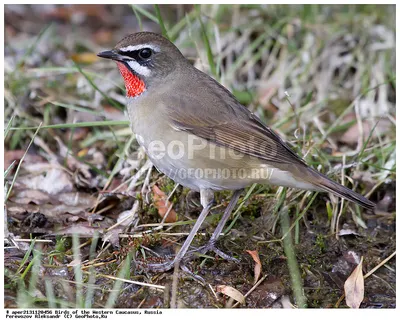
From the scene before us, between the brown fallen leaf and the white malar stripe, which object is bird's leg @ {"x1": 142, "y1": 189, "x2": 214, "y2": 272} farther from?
the white malar stripe

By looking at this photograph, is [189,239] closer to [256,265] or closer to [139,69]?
[256,265]

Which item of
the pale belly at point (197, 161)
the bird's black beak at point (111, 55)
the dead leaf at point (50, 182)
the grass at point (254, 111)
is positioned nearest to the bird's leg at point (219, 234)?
the grass at point (254, 111)

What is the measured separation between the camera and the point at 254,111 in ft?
23.6

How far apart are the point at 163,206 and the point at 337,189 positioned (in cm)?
158

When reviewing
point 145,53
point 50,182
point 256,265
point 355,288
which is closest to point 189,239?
point 256,265

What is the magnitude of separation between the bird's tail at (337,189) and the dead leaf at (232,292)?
1115 mm

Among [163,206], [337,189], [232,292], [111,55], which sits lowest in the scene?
[232,292]

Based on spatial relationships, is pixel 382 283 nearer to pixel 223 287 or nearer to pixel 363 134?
pixel 223 287

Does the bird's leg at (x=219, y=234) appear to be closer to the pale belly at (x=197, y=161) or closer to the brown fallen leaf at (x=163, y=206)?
the pale belly at (x=197, y=161)

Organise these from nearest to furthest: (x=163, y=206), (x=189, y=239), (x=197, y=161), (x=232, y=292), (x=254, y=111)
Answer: (x=232, y=292) < (x=197, y=161) < (x=189, y=239) < (x=163, y=206) < (x=254, y=111)

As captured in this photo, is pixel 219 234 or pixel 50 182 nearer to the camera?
pixel 219 234

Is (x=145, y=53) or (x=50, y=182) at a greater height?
(x=145, y=53)

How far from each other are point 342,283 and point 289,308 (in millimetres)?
632

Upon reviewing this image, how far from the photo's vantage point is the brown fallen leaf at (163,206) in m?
5.50
